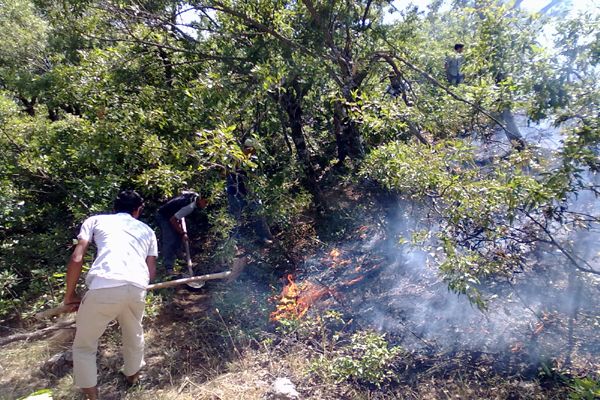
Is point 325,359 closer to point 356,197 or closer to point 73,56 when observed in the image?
point 356,197

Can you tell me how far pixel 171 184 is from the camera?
4496 mm

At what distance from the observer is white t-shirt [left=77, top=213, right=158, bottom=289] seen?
295 cm

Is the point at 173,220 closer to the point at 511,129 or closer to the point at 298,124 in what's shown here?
the point at 298,124

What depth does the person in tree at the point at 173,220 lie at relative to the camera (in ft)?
16.1

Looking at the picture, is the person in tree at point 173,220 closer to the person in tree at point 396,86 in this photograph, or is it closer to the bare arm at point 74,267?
the bare arm at point 74,267

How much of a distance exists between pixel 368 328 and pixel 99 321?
2363mm

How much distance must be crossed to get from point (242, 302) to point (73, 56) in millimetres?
4802

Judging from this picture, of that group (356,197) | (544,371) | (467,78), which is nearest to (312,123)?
(356,197)

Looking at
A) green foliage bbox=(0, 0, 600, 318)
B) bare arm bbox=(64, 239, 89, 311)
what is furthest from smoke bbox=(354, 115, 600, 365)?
bare arm bbox=(64, 239, 89, 311)

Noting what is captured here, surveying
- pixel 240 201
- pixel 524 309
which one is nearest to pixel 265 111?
pixel 240 201

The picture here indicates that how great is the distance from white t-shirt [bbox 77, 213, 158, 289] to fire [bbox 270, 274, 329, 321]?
1528mm

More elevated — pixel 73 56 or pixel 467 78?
pixel 73 56

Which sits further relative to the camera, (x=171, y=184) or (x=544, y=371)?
(x=171, y=184)

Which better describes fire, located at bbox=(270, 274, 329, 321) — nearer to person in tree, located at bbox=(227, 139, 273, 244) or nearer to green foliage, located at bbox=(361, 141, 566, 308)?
→ person in tree, located at bbox=(227, 139, 273, 244)
